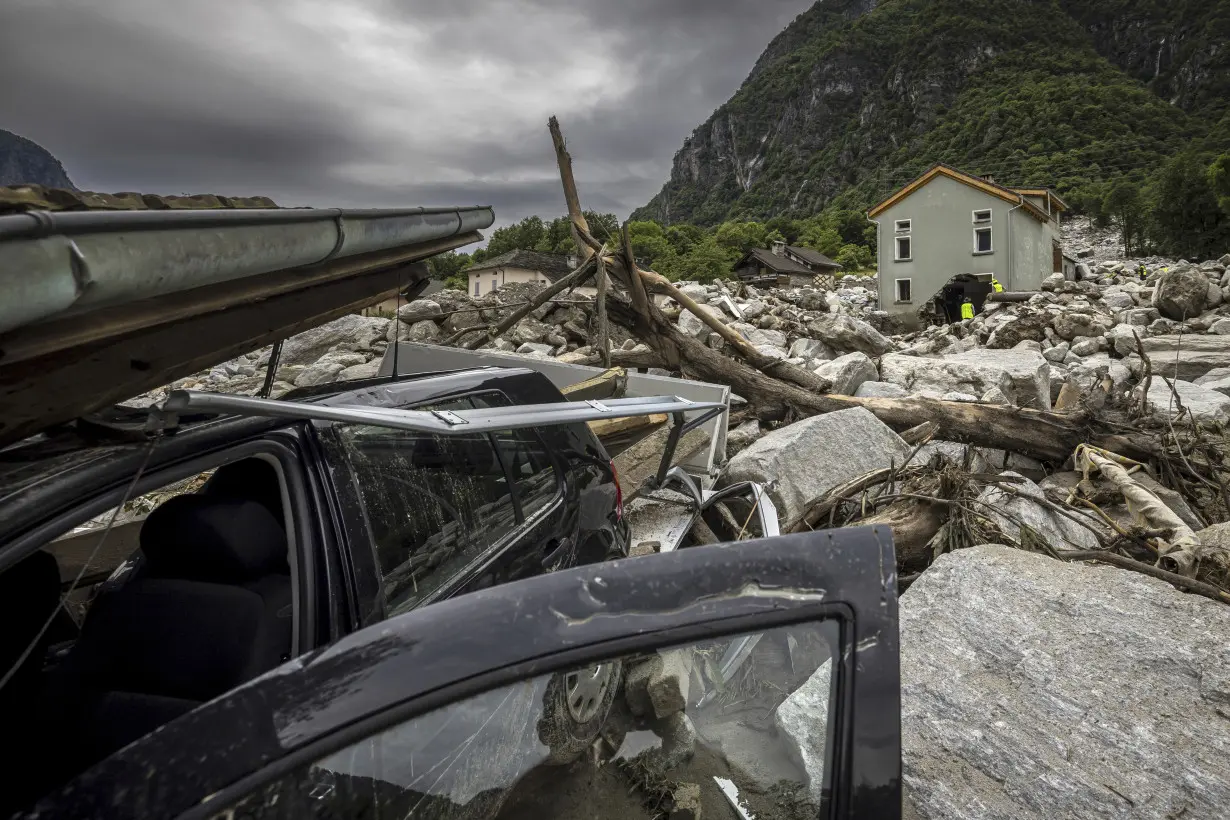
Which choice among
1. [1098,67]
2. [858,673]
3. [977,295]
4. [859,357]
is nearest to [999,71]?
[1098,67]

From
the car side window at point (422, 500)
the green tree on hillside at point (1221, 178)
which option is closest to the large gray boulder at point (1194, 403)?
the car side window at point (422, 500)

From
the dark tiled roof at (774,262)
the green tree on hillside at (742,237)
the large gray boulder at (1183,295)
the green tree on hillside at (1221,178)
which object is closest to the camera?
the large gray boulder at (1183,295)

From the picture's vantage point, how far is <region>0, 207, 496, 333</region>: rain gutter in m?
0.97

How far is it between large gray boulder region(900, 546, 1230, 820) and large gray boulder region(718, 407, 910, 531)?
1.92 m

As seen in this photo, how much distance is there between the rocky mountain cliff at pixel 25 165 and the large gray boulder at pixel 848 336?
1095cm

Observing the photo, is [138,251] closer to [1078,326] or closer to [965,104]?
[1078,326]

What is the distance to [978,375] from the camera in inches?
334

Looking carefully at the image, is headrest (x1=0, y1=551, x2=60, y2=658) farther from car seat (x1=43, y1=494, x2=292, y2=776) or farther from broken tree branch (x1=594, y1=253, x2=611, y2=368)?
broken tree branch (x1=594, y1=253, x2=611, y2=368)

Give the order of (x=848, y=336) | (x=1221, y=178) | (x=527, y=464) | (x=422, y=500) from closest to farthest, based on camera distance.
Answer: (x=422, y=500) → (x=527, y=464) → (x=848, y=336) → (x=1221, y=178)

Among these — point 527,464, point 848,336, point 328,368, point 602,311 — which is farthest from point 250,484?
point 848,336

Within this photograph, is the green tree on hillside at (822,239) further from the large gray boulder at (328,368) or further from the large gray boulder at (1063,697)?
the large gray boulder at (1063,697)

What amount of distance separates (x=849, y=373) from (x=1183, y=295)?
14197mm

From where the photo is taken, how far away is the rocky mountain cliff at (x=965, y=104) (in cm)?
8612

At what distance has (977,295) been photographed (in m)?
32.6
